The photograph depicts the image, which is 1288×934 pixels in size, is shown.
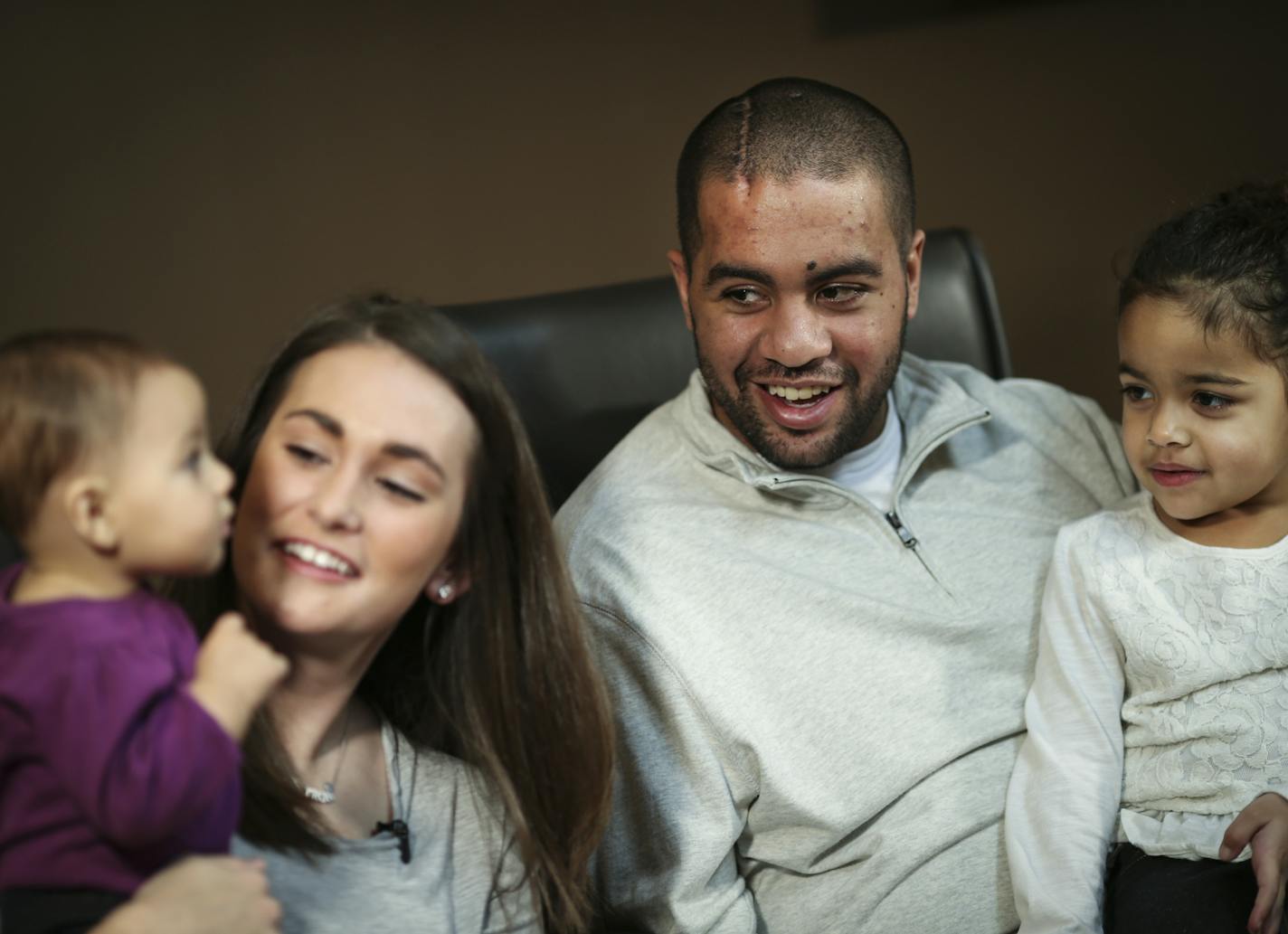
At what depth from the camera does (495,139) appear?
9.36 ft

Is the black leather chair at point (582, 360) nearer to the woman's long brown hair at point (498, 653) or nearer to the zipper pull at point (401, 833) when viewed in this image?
the woman's long brown hair at point (498, 653)

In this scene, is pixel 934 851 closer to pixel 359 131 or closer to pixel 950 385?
pixel 950 385

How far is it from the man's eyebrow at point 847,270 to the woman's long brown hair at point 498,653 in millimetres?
502

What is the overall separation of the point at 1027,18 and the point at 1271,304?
58.7 inches

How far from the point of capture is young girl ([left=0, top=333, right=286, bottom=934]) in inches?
37.7

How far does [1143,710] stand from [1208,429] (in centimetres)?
34

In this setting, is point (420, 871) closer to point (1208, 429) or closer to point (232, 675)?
point (232, 675)

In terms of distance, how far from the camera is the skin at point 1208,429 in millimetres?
1583

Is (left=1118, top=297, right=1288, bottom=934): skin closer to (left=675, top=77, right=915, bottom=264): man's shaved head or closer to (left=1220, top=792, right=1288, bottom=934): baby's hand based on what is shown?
(left=1220, top=792, right=1288, bottom=934): baby's hand

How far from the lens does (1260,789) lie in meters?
1.56

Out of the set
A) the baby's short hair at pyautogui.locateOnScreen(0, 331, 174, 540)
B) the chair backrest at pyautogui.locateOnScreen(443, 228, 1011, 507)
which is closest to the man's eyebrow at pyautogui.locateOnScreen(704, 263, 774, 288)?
the chair backrest at pyautogui.locateOnScreen(443, 228, 1011, 507)

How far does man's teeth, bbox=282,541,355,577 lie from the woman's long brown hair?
0.12 meters

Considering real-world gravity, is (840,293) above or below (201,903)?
above

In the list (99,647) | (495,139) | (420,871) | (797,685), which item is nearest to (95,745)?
(99,647)
